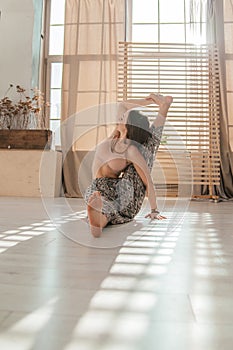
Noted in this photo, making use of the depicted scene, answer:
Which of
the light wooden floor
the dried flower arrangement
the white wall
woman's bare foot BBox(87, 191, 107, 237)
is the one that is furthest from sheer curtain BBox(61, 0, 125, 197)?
the light wooden floor

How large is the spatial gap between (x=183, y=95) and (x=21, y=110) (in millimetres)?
2037

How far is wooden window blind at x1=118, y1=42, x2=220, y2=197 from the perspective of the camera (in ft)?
12.6

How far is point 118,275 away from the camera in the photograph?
85 centimetres

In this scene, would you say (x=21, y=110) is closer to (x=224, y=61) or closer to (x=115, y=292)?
(x=224, y=61)

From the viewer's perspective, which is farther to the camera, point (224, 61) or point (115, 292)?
point (224, 61)

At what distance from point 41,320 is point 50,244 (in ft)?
2.23

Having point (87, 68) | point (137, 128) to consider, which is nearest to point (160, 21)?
point (87, 68)

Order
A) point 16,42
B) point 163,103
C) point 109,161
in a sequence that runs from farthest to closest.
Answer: point 16,42
point 163,103
point 109,161

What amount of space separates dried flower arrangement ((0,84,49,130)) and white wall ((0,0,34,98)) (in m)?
0.17

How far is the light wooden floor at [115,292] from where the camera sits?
51 cm

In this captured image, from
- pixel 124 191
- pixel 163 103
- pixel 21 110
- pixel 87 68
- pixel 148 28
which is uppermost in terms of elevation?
pixel 148 28

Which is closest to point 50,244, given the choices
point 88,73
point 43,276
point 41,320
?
point 43,276

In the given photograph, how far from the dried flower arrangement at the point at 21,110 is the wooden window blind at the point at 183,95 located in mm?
1044

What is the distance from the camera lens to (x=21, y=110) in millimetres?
4051
